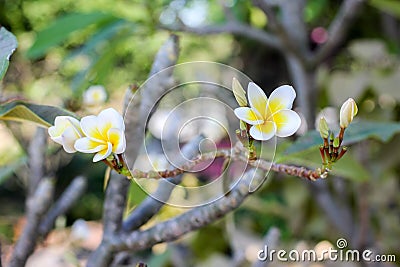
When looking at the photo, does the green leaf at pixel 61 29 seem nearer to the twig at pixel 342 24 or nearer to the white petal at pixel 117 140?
the twig at pixel 342 24

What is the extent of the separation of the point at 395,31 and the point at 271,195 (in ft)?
1.74

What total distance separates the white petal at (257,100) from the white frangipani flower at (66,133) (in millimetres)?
103

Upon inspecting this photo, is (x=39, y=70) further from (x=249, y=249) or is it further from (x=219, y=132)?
(x=219, y=132)

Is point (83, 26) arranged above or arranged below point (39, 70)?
above

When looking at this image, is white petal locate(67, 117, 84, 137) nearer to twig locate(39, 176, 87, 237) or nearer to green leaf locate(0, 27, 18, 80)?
green leaf locate(0, 27, 18, 80)

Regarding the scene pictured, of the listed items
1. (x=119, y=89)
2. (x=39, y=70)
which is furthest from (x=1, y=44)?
(x=39, y=70)

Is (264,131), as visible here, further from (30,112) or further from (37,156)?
(37,156)

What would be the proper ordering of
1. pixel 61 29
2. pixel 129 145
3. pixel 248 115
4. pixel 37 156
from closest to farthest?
pixel 248 115
pixel 129 145
pixel 37 156
pixel 61 29

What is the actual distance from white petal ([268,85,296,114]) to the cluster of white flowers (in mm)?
85

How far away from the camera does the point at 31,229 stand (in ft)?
1.50

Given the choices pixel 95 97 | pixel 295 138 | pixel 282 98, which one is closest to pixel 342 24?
pixel 295 138

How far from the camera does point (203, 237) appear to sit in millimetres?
1022

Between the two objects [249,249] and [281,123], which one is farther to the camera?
[249,249]

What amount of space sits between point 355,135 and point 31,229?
308 mm
